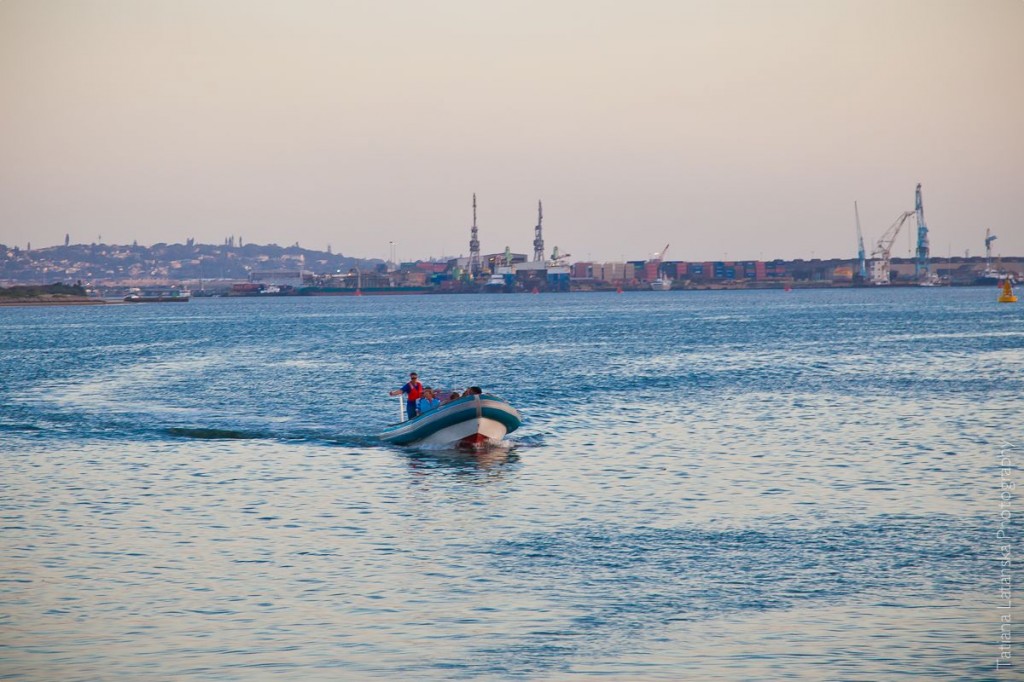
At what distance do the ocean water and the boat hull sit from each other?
0.98m

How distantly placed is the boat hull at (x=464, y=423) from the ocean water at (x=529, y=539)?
978 millimetres

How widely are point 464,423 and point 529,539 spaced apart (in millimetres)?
13761

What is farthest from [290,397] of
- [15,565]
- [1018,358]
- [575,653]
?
[1018,358]

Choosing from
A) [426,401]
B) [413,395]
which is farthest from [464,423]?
[413,395]

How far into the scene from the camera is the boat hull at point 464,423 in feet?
124

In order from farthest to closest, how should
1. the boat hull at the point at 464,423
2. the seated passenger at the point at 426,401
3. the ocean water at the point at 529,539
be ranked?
the seated passenger at the point at 426,401
the boat hull at the point at 464,423
the ocean water at the point at 529,539

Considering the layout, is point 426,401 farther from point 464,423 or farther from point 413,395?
point 464,423

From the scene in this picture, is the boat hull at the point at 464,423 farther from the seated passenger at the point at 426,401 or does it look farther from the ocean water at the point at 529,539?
the ocean water at the point at 529,539

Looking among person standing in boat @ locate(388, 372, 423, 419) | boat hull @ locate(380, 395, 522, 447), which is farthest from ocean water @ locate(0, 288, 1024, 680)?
person standing in boat @ locate(388, 372, 423, 419)

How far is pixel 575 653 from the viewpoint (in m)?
16.8

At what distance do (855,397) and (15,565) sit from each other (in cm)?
4073

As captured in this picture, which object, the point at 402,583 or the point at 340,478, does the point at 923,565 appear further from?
the point at 340,478

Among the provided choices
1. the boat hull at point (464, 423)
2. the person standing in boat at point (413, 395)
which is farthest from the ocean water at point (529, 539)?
the person standing in boat at point (413, 395)

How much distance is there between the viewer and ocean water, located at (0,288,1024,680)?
16969 mm
